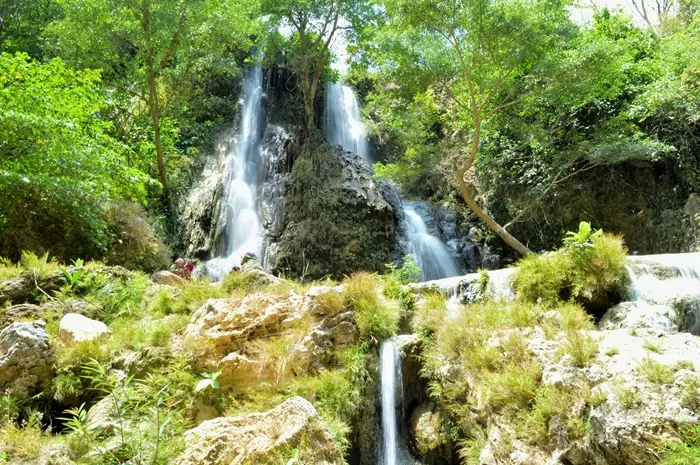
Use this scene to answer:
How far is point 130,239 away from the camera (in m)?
10.8

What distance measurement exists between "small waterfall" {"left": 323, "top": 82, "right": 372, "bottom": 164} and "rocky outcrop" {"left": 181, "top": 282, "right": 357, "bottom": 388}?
1308 centimetres

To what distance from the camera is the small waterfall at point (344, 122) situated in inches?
780

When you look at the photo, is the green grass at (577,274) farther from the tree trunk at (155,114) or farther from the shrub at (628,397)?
the tree trunk at (155,114)

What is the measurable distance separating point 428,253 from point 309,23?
986 cm

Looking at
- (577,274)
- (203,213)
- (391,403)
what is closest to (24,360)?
(391,403)

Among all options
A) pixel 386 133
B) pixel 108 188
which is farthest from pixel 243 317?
pixel 386 133

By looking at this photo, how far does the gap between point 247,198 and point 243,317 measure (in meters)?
9.57

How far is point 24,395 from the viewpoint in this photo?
5.55 meters

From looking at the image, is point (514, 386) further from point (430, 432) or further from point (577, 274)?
point (577, 274)

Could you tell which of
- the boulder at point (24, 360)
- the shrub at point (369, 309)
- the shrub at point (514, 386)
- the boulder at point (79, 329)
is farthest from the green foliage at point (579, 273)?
the boulder at point (24, 360)

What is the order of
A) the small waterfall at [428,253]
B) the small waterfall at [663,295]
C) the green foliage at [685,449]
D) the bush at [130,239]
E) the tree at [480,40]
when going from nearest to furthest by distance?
1. the green foliage at [685,449]
2. the small waterfall at [663,295]
3. the tree at [480,40]
4. the bush at [130,239]
5. the small waterfall at [428,253]

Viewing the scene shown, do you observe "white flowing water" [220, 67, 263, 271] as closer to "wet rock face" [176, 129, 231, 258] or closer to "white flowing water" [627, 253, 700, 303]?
"wet rock face" [176, 129, 231, 258]

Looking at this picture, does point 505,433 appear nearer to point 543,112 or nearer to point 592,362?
point 592,362

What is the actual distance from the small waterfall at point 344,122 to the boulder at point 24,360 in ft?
48.4
